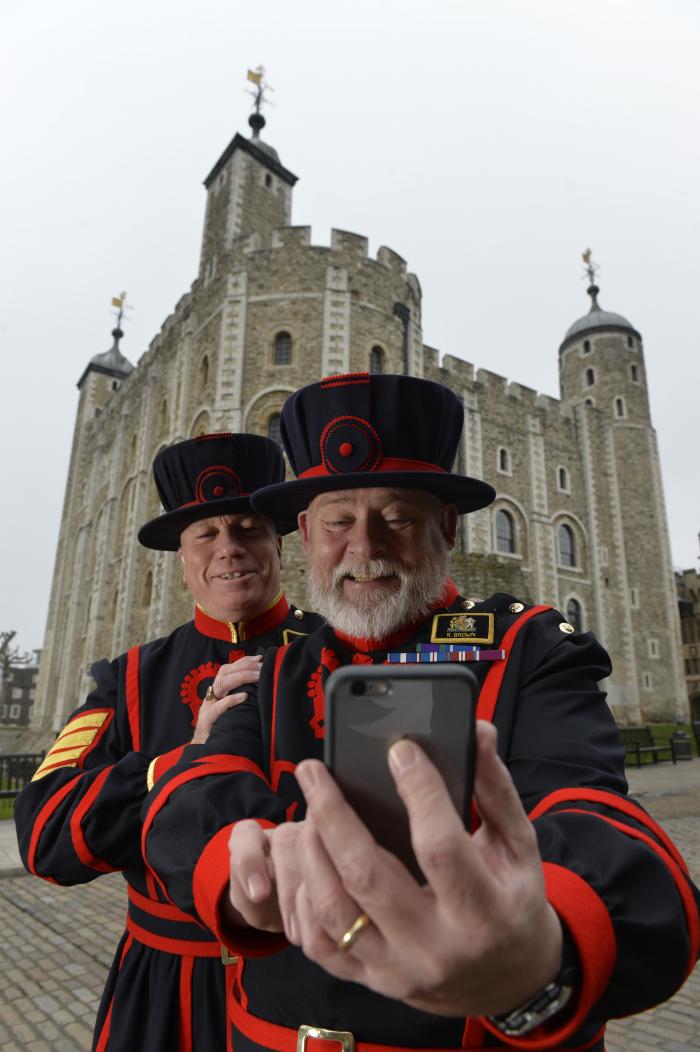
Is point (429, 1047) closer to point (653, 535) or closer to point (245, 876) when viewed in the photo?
point (245, 876)

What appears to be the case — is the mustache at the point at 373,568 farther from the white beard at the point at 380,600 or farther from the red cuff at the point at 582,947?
the red cuff at the point at 582,947

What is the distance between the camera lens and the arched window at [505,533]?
27094mm

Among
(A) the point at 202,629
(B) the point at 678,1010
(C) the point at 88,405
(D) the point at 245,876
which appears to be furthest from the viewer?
(C) the point at 88,405

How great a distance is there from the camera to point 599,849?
3.32 feet

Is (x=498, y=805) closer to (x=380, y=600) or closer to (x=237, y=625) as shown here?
(x=380, y=600)

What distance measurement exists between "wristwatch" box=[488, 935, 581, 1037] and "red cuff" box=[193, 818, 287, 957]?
1.25 ft

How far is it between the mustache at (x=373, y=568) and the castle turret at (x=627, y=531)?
1138 inches

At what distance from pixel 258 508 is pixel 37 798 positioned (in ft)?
3.63

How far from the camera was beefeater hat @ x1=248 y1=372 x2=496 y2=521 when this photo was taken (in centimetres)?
175

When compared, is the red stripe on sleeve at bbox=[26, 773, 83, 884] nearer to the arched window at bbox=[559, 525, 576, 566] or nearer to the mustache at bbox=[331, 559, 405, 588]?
the mustache at bbox=[331, 559, 405, 588]

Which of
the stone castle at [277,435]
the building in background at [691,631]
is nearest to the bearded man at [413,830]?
the stone castle at [277,435]

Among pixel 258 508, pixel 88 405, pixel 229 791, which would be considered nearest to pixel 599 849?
pixel 229 791

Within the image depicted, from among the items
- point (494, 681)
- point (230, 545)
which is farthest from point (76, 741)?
point (494, 681)

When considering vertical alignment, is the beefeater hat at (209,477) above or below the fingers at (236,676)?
above
